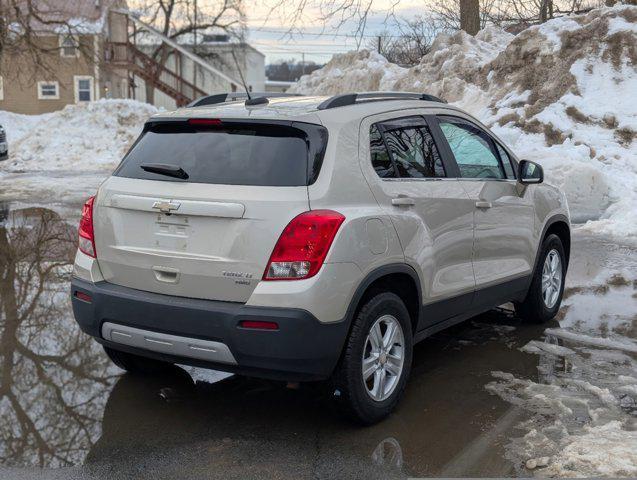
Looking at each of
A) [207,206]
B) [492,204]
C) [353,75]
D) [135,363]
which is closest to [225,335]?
[207,206]

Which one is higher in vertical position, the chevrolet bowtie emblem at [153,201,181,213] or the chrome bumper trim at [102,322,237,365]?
the chevrolet bowtie emblem at [153,201,181,213]

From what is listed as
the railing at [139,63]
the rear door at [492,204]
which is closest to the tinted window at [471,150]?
the rear door at [492,204]

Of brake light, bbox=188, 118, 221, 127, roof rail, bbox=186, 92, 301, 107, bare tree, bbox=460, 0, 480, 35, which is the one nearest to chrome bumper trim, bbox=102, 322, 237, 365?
brake light, bbox=188, 118, 221, 127

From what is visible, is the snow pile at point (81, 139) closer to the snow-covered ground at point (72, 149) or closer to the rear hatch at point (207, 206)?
the snow-covered ground at point (72, 149)

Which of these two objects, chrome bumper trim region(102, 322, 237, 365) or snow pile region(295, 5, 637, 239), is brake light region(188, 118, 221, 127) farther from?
snow pile region(295, 5, 637, 239)

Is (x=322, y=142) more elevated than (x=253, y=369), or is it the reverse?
(x=322, y=142)

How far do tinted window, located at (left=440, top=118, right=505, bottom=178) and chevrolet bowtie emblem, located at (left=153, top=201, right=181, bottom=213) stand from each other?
2056mm

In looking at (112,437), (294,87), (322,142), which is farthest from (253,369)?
(294,87)

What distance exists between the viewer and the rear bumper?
12.9ft

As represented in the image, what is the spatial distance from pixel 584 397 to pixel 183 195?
8.88ft

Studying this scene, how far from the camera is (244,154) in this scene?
4.27 metres

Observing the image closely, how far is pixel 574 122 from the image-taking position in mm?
14820

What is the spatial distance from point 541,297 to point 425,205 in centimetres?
212

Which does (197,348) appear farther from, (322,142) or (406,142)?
(406,142)
